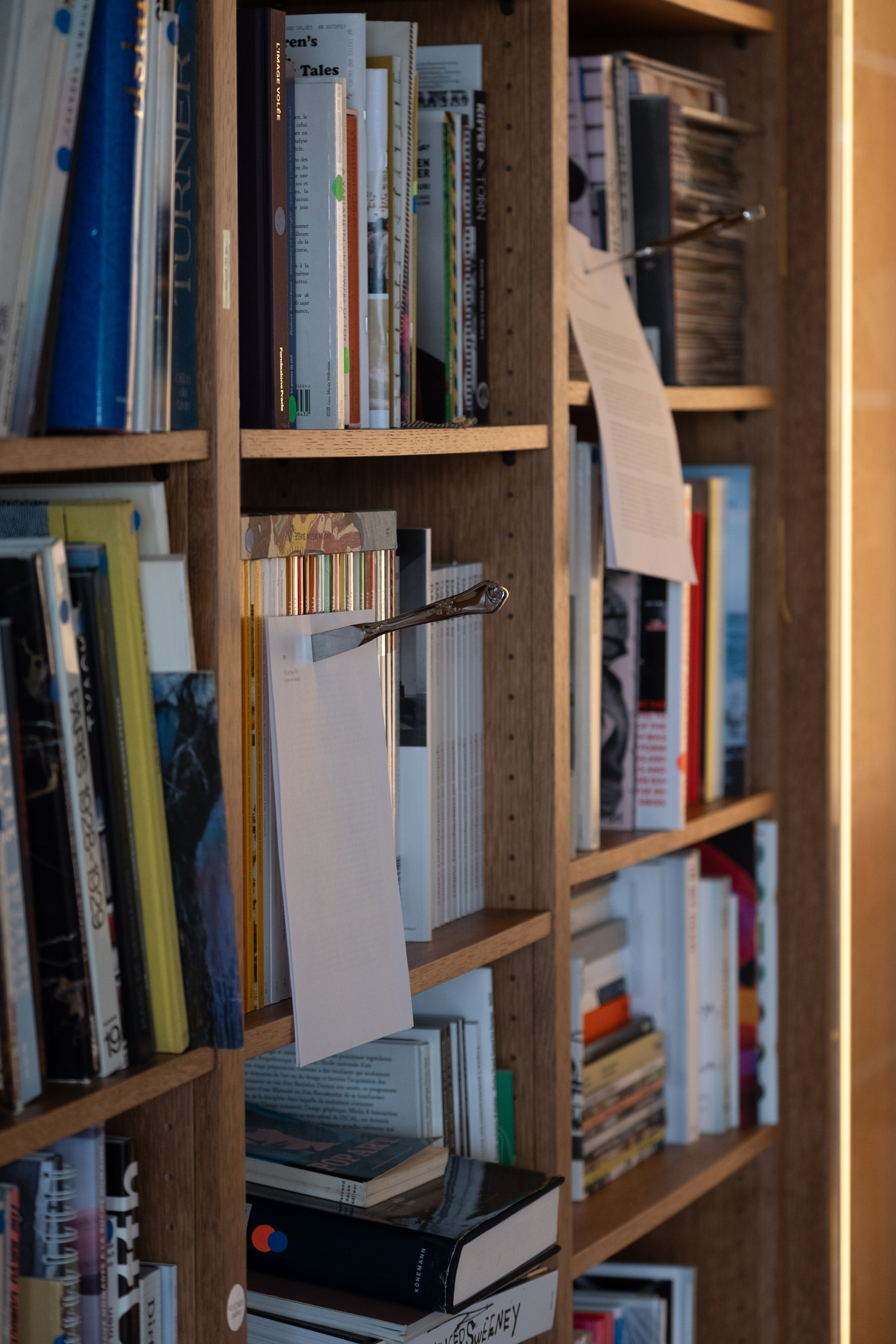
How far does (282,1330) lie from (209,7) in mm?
879

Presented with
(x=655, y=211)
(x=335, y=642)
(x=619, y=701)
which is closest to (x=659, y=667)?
(x=619, y=701)

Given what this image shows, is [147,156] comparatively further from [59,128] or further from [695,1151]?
[695,1151]

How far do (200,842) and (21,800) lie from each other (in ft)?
0.38

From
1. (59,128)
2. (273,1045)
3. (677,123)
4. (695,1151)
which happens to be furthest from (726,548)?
(59,128)

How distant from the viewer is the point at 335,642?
101 centimetres

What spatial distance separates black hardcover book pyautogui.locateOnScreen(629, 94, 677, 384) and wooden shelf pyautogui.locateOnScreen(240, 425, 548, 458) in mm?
335

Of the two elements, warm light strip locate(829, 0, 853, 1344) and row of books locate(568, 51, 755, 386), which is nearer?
row of books locate(568, 51, 755, 386)

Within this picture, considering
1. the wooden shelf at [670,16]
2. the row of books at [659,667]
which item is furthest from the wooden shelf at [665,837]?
the wooden shelf at [670,16]

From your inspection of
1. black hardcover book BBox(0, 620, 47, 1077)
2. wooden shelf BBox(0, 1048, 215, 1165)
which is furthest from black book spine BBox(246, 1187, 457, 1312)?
black hardcover book BBox(0, 620, 47, 1077)

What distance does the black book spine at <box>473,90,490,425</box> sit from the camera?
3.96 ft

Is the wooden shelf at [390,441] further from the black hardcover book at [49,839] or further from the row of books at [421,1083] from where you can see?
the row of books at [421,1083]

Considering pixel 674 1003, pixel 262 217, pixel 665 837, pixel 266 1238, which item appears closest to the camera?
pixel 262 217

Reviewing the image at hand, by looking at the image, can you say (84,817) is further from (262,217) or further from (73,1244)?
(262,217)

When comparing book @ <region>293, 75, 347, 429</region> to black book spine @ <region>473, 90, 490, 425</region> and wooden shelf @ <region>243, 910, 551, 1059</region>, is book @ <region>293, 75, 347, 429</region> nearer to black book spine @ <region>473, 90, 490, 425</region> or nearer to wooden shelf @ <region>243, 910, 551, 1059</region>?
black book spine @ <region>473, 90, 490, 425</region>
